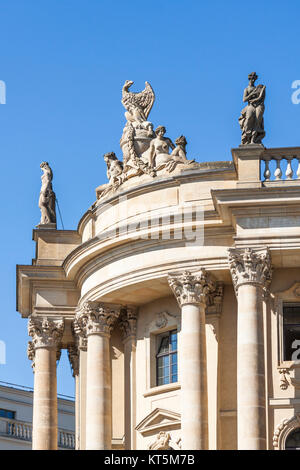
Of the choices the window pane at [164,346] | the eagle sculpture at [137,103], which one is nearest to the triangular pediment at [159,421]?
the window pane at [164,346]

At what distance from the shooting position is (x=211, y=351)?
48.9 meters

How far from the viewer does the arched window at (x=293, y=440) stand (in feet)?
153

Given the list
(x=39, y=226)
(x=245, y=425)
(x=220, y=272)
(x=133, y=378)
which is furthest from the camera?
(x=39, y=226)

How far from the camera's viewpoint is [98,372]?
167ft

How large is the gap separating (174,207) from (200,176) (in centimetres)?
128

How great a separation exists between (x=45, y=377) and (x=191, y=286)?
26.9 feet

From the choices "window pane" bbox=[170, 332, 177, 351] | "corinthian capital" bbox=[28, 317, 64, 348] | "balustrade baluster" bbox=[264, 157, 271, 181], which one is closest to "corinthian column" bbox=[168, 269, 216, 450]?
"window pane" bbox=[170, 332, 177, 351]

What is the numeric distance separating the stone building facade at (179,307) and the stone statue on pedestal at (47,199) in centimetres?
105

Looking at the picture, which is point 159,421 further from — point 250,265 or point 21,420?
point 21,420

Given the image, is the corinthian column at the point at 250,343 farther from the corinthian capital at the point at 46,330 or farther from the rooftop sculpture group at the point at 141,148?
the corinthian capital at the point at 46,330


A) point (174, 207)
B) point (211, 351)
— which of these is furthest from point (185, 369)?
point (174, 207)

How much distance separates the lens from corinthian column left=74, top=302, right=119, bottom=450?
5059 centimetres

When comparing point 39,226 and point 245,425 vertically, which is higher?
point 39,226
